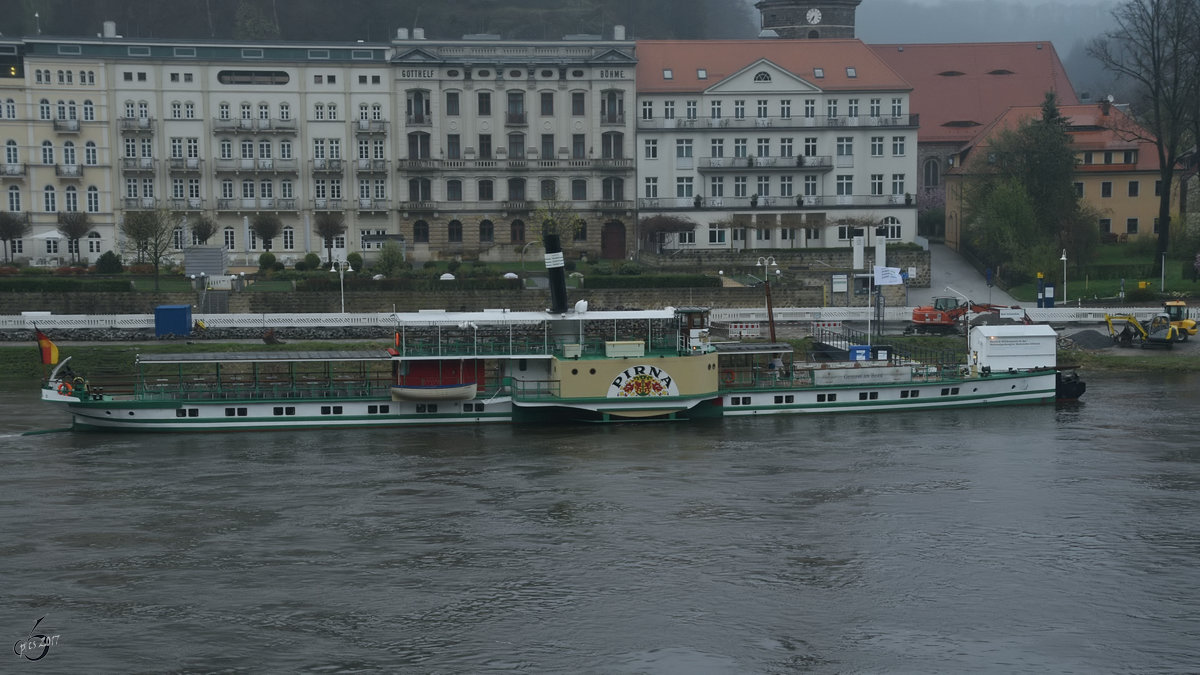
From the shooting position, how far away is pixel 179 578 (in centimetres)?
2938

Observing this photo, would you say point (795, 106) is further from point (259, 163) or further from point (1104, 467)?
point (1104, 467)

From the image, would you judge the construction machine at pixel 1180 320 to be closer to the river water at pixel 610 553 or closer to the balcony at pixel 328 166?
the river water at pixel 610 553

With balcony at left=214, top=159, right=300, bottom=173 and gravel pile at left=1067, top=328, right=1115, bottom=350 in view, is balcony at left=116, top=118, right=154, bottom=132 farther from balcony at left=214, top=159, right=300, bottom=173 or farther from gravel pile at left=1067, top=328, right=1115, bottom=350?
gravel pile at left=1067, top=328, right=1115, bottom=350

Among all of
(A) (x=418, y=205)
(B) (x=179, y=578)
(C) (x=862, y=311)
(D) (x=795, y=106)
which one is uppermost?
(D) (x=795, y=106)

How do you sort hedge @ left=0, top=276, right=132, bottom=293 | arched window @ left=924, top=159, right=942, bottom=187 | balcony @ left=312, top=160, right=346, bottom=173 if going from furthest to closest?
arched window @ left=924, top=159, right=942, bottom=187, balcony @ left=312, top=160, right=346, bottom=173, hedge @ left=0, top=276, right=132, bottom=293

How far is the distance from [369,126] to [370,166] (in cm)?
238

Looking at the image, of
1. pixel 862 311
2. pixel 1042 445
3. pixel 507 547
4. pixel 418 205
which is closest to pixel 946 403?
pixel 1042 445

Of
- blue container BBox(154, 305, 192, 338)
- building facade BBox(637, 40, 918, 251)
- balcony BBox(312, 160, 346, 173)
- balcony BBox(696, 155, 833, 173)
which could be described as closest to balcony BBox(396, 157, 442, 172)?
balcony BBox(312, 160, 346, 173)

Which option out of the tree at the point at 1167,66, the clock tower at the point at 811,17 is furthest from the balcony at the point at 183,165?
the tree at the point at 1167,66

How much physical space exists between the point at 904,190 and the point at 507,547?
6031cm

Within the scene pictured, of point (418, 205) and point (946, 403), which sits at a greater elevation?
point (418, 205)

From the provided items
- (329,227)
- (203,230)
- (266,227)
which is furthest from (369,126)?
(203,230)

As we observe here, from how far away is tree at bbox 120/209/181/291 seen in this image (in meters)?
74.2

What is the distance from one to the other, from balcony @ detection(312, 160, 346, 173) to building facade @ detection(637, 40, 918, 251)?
17995 millimetres
